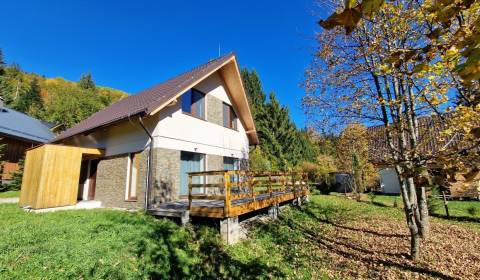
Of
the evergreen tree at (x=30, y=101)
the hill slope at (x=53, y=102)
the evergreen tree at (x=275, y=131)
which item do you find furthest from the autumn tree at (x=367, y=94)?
the evergreen tree at (x=30, y=101)

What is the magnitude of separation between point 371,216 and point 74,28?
24967 millimetres

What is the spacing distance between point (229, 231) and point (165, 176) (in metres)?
3.98

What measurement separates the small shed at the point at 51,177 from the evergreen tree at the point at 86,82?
57.7 meters

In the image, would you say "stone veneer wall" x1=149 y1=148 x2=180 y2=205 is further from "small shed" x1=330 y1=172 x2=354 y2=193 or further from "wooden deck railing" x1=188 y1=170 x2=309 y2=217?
"small shed" x1=330 y1=172 x2=354 y2=193

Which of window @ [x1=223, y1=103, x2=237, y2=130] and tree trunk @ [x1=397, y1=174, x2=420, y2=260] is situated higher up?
window @ [x1=223, y1=103, x2=237, y2=130]

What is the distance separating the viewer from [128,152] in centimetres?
1088

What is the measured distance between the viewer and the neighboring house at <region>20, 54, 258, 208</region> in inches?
393

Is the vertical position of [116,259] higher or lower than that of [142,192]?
lower

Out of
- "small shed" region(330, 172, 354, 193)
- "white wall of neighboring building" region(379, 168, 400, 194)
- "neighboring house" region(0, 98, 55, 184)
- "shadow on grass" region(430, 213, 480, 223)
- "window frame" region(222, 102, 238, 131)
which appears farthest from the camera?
"small shed" region(330, 172, 354, 193)

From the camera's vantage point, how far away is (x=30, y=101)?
49125 mm

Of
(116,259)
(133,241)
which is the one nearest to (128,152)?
(133,241)

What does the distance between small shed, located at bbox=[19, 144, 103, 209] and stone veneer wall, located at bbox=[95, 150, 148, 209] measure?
122 centimetres

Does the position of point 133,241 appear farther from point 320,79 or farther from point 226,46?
point 226,46

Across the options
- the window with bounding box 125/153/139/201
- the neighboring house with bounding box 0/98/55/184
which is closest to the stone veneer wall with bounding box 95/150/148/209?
the window with bounding box 125/153/139/201
